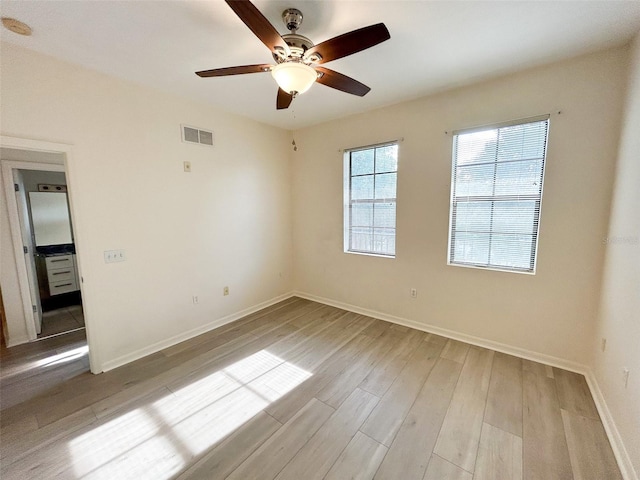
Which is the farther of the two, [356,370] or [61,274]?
[61,274]

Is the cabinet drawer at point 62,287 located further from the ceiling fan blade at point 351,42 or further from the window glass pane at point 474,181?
the window glass pane at point 474,181

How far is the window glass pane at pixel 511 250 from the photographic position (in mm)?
2525

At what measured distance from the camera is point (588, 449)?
5.26 ft

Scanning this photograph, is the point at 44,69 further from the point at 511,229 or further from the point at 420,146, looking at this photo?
the point at 511,229

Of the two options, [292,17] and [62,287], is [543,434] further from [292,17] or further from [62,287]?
[62,287]

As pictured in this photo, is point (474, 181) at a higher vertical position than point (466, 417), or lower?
higher

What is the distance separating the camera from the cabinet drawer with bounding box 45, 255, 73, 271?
414cm

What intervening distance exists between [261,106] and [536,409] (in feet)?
12.8

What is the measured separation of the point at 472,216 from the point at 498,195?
308 millimetres

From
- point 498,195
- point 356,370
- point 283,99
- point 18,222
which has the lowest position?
point 356,370

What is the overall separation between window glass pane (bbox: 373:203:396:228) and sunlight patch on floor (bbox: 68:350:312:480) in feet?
6.74

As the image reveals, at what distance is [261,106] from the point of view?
3.12 m

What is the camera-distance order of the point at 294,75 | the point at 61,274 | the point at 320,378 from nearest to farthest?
the point at 294,75 < the point at 320,378 < the point at 61,274

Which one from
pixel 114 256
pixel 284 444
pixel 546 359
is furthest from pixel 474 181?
pixel 114 256
